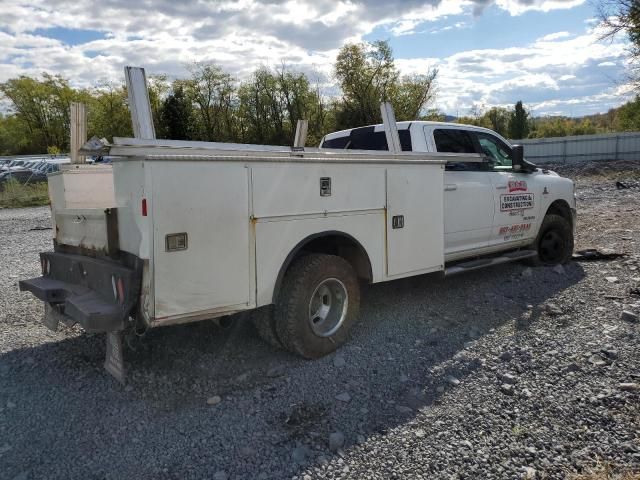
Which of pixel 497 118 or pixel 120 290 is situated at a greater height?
pixel 497 118

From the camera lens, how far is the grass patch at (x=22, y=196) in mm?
21391

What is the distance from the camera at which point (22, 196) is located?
22.2m

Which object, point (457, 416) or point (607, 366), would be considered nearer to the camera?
point (457, 416)

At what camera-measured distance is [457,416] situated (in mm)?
3596

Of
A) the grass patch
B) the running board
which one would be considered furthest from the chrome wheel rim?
the grass patch

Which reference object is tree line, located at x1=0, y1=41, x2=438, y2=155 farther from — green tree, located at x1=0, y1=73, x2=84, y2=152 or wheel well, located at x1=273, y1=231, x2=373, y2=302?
wheel well, located at x1=273, y1=231, x2=373, y2=302

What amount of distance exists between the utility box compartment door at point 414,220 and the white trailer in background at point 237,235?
1 cm

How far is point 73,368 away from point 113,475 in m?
1.70

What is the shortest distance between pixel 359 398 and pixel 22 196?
73.9 ft

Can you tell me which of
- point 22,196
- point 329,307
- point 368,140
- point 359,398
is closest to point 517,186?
point 368,140

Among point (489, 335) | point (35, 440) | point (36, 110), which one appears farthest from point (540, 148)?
point (36, 110)

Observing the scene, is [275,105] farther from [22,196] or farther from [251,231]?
[251,231]

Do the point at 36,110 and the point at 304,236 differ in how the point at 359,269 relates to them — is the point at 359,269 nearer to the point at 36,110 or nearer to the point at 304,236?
the point at 304,236

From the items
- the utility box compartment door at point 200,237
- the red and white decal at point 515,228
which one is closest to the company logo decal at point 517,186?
the red and white decal at point 515,228
